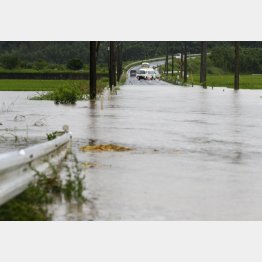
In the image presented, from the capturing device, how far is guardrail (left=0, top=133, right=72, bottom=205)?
9.61m

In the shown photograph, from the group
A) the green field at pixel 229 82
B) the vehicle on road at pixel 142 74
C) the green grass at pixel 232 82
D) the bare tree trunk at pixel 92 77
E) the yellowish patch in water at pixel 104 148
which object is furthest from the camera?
the vehicle on road at pixel 142 74

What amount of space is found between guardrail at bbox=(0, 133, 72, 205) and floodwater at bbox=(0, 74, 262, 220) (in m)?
0.60

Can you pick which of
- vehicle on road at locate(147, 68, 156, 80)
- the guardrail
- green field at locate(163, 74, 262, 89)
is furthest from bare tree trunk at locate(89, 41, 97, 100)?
vehicle on road at locate(147, 68, 156, 80)

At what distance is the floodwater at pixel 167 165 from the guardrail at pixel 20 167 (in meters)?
0.60

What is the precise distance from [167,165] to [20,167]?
19.7ft

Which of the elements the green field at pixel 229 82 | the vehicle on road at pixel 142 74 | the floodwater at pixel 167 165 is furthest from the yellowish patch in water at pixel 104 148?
the vehicle on road at pixel 142 74

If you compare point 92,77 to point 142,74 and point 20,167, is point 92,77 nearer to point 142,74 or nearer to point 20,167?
point 20,167

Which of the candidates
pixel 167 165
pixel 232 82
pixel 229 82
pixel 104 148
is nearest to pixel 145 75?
pixel 229 82

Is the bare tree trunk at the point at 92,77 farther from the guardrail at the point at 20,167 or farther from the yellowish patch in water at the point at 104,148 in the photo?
the guardrail at the point at 20,167

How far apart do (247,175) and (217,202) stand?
10.8 feet

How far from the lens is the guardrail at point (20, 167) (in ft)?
31.5

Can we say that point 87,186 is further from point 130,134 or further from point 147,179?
point 130,134

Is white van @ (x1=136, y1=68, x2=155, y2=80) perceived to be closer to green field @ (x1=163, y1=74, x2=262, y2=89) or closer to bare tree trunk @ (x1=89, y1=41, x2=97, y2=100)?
green field @ (x1=163, y1=74, x2=262, y2=89)
